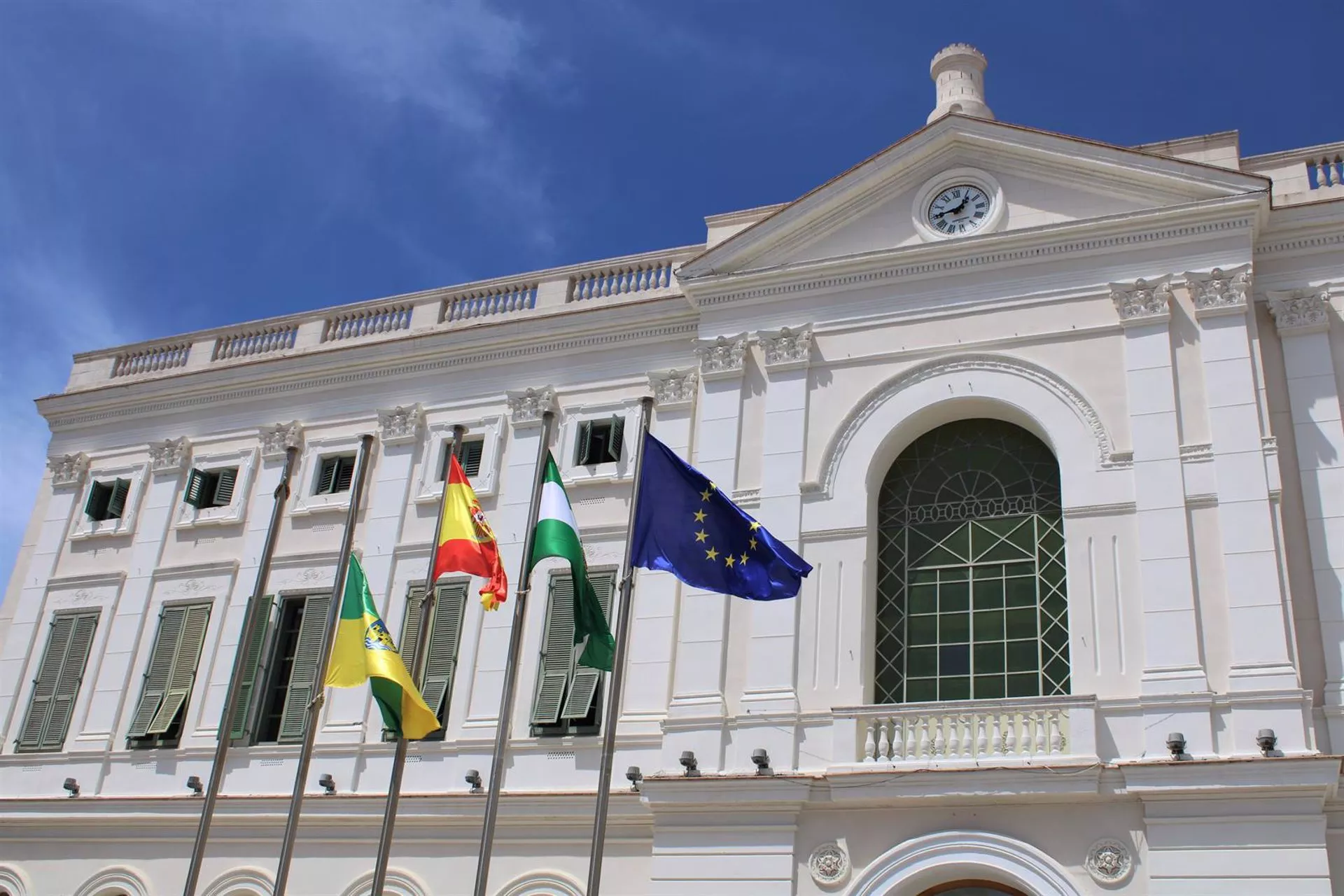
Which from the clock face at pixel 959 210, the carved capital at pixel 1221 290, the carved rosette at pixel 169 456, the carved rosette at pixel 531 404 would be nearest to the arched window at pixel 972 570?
the carved capital at pixel 1221 290

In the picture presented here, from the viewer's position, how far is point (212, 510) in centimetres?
2409

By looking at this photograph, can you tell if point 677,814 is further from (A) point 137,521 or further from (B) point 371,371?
(A) point 137,521

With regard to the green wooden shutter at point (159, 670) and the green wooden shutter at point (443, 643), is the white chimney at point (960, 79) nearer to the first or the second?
the green wooden shutter at point (443, 643)

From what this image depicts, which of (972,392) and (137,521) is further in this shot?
(137,521)

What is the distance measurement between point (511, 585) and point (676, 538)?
650 centimetres

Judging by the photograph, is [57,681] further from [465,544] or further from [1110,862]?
[1110,862]

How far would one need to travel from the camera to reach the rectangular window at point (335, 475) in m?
23.5

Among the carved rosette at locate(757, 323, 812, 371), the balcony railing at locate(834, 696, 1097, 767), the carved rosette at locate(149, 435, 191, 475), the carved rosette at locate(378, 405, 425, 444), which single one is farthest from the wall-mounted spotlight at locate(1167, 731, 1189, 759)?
the carved rosette at locate(149, 435, 191, 475)

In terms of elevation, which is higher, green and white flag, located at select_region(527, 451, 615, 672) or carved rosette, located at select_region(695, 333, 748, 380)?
carved rosette, located at select_region(695, 333, 748, 380)

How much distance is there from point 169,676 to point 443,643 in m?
5.08

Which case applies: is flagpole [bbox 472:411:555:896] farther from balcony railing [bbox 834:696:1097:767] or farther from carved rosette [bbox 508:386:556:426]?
carved rosette [bbox 508:386:556:426]

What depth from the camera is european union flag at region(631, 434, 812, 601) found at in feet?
51.3

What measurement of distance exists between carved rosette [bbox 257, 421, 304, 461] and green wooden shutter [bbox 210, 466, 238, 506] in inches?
26.1

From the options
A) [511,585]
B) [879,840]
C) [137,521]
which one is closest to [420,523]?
[511,585]
